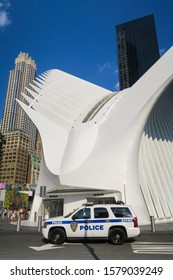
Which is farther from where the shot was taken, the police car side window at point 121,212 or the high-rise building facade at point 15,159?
the high-rise building facade at point 15,159

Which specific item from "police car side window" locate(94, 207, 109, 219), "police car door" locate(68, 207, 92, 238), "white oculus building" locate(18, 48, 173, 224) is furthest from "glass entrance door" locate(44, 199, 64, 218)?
"police car side window" locate(94, 207, 109, 219)

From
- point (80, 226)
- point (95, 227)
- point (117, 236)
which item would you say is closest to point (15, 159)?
point (80, 226)

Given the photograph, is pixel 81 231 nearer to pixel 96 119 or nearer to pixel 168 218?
pixel 168 218

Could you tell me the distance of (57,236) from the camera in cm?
940

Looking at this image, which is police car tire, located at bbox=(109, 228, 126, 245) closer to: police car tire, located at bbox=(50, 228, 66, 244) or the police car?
the police car

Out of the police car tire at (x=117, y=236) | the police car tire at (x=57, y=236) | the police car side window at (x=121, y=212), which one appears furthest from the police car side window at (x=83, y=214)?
the police car tire at (x=117, y=236)

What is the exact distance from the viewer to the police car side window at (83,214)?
9500mm

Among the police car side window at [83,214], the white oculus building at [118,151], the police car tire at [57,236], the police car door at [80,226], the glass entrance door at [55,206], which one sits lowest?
the glass entrance door at [55,206]

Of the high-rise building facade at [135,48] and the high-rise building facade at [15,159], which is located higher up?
the high-rise building facade at [135,48]

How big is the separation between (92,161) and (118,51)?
14917cm

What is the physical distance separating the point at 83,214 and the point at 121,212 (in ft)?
5.92

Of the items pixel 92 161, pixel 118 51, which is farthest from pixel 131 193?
pixel 118 51

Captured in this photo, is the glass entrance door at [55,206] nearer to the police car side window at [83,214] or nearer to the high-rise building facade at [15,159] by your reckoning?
the police car side window at [83,214]

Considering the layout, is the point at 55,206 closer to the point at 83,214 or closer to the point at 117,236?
the point at 83,214
